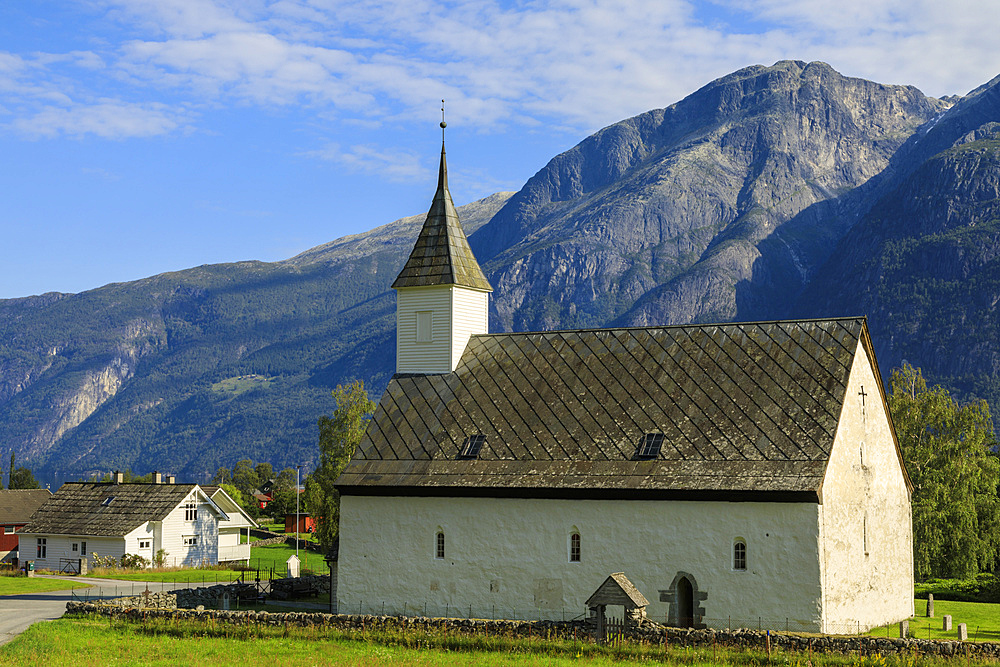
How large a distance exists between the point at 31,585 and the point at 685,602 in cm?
3804

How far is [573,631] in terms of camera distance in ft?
101

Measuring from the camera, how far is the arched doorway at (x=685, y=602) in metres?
32.6

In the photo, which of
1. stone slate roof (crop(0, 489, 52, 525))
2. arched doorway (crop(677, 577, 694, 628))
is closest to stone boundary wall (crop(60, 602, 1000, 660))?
arched doorway (crop(677, 577, 694, 628))

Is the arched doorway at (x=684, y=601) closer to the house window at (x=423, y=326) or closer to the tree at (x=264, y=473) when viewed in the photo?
the house window at (x=423, y=326)

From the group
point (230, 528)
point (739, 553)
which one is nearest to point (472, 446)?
point (739, 553)

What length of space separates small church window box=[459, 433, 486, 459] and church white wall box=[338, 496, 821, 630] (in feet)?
5.60

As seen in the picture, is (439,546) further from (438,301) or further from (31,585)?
(31,585)

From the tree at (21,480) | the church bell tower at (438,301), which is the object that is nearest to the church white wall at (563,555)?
the church bell tower at (438,301)

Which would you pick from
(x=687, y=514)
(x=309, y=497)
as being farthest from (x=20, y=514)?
(x=687, y=514)

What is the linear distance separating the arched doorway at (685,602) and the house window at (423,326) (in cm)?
1536

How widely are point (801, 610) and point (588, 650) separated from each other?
6.76 meters

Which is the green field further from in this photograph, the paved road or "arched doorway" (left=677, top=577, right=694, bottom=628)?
"arched doorway" (left=677, top=577, right=694, bottom=628)

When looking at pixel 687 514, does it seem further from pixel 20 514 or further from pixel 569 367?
pixel 20 514

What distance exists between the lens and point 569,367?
1556 inches
